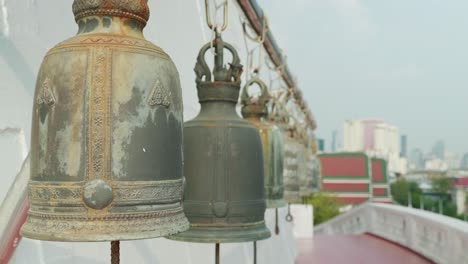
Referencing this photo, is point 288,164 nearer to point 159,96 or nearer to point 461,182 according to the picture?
point 159,96

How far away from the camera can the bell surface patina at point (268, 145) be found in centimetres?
259

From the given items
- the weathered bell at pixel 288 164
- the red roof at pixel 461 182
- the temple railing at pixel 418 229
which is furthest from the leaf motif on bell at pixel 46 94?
the red roof at pixel 461 182

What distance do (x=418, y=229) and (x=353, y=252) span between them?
127cm

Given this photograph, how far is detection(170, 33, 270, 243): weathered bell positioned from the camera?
182 centimetres

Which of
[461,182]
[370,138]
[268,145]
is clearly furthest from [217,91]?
[370,138]

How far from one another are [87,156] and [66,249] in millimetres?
1272

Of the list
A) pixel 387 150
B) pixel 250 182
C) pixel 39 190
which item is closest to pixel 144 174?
pixel 39 190

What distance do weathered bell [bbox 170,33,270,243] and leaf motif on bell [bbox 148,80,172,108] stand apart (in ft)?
1.96

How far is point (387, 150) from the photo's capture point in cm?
15000

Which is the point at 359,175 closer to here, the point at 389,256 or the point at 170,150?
the point at 389,256

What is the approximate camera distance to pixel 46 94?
1207mm

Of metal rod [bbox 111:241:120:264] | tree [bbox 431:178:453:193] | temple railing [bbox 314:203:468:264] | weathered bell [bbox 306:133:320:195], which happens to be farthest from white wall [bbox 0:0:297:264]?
tree [bbox 431:178:453:193]

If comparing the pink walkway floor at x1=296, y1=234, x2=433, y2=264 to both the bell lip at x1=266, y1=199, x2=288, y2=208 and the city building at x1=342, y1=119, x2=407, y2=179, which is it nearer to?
the bell lip at x1=266, y1=199, x2=288, y2=208

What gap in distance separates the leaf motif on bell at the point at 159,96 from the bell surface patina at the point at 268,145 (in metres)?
1.22
